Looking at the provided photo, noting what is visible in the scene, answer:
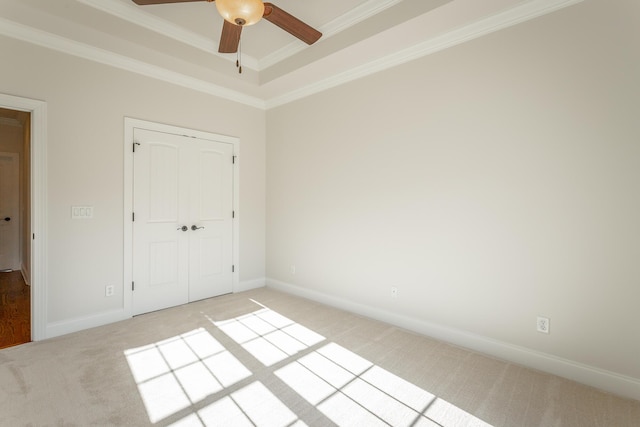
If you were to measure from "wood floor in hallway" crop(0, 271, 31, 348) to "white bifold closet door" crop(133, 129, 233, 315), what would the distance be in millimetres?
977

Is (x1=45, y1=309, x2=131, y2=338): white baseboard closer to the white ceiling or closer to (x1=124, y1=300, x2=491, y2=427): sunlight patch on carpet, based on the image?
(x1=124, y1=300, x2=491, y2=427): sunlight patch on carpet

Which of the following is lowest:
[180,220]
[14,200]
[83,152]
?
[180,220]

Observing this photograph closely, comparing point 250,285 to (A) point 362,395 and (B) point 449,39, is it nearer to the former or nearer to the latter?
(A) point 362,395

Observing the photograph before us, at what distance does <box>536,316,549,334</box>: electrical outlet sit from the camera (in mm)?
2388

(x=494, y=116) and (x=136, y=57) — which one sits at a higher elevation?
(x=136, y=57)

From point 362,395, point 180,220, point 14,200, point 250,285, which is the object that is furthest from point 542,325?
point 14,200

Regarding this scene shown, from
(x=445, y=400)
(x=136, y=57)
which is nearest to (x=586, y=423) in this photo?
(x=445, y=400)

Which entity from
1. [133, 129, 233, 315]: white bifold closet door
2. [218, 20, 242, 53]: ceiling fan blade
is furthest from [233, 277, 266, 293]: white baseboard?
[218, 20, 242, 53]: ceiling fan blade

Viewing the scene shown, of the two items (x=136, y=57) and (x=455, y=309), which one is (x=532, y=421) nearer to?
(x=455, y=309)

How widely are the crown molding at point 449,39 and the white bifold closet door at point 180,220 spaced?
1.70 metres

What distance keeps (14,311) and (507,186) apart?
5391mm

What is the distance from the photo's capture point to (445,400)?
6.69 feet

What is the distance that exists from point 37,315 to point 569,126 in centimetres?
475

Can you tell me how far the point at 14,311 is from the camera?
11.9 ft
